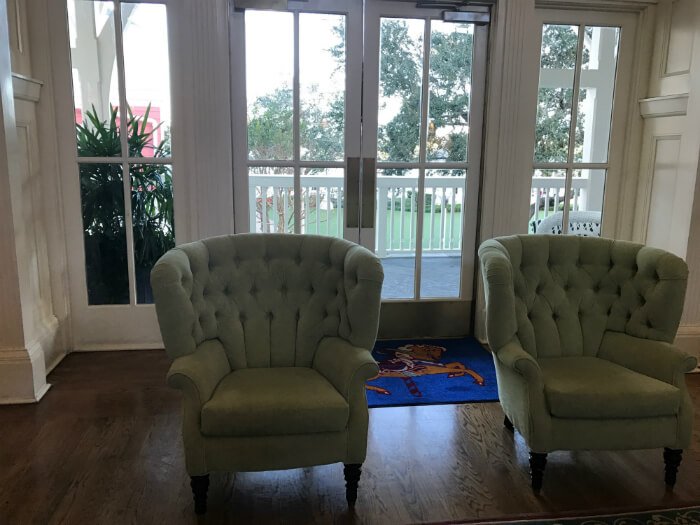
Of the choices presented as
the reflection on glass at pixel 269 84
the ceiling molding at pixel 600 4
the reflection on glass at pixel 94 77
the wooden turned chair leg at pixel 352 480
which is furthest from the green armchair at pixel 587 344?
the reflection on glass at pixel 94 77

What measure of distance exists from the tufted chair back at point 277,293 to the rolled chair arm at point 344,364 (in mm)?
46

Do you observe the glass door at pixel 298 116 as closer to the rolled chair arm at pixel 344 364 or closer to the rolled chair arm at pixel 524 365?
the rolled chair arm at pixel 344 364

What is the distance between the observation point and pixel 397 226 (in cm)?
356

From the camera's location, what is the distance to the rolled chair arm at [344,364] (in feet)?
6.32

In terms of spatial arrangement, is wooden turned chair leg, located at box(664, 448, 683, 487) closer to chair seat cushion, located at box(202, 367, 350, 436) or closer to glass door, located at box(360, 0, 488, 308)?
chair seat cushion, located at box(202, 367, 350, 436)

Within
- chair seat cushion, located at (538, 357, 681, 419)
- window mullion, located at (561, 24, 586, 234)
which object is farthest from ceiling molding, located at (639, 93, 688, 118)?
chair seat cushion, located at (538, 357, 681, 419)

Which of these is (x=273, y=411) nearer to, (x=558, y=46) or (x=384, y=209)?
(x=384, y=209)

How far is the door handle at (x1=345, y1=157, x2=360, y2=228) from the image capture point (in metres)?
3.42

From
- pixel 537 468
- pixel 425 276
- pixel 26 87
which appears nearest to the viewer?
pixel 537 468

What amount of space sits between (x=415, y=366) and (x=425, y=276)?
707mm

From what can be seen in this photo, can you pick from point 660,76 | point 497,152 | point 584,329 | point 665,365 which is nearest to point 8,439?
point 584,329

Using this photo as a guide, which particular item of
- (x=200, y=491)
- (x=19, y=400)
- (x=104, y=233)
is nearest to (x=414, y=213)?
(x=104, y=233)

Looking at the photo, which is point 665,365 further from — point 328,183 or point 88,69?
point 88,69

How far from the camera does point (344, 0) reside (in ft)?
10.6
